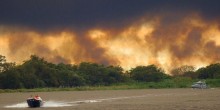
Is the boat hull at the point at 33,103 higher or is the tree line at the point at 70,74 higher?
the tree line at the point at 70,74

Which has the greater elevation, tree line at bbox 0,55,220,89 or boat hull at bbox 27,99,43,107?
tree line at bbox 0,55,220,89

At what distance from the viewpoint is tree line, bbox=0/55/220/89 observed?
134375mm

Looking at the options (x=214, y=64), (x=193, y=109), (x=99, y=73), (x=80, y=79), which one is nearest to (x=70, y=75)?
(x=80, y=79)

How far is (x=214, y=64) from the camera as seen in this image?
182 m

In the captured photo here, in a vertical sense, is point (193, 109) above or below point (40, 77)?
below

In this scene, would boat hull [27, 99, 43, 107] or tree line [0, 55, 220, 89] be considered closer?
boat hull [27, 99, 43, 107]

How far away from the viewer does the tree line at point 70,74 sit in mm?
134375

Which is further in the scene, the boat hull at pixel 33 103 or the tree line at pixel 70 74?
the tree line at pixel 70 74

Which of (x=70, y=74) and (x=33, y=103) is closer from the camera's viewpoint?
(x=33, y=103)

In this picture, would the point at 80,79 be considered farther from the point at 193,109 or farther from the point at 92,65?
the point at 193,109

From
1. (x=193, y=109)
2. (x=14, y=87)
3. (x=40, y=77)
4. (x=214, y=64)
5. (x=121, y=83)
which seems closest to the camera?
(x=193, y=109)

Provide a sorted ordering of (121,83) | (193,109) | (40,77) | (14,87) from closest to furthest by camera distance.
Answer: (193,109) < (14,87) < (40,77) < (121,83)

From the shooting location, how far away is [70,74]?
150125 mm

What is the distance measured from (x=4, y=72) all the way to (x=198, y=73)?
85.2 meters
